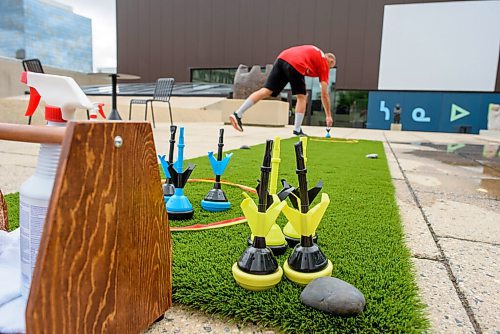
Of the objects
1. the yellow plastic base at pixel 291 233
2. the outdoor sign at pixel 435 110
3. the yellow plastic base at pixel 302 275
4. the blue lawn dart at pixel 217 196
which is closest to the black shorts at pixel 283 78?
the blue lawn dart at pixel 217 196

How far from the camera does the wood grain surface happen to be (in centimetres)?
51

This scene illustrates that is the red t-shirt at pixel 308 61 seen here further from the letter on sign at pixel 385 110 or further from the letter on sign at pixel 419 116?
the letter on sign at pixel 419 116

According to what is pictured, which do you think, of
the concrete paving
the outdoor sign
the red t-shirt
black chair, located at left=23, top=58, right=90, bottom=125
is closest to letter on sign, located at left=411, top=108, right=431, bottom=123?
the outdoor sign

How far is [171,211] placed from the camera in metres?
1.27

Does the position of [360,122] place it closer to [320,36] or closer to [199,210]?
[320,36]

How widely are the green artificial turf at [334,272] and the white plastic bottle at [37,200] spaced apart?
0.32m

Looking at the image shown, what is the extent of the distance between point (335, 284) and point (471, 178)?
7.64 ft

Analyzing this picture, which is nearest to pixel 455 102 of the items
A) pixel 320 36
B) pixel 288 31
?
pixel 320 36

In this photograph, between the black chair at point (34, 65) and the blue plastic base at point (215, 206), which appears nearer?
the blue plastic base at point (215, 206)

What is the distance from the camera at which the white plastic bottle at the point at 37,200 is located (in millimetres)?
599

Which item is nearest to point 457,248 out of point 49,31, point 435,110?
point 435,110

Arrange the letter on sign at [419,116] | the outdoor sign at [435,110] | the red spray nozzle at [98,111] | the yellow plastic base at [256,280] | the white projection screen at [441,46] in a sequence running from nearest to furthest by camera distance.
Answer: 1. the red spray nozzle at [98,111]
2. the yellow plastic base at [256,280]
3. the white projection screen at [441,46]
4. the outdoor sign at [435,110]
5. the letter on sign at [419,116]

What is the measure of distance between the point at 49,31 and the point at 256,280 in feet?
81.4

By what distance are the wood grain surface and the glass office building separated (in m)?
18.7
